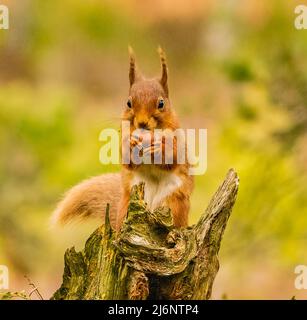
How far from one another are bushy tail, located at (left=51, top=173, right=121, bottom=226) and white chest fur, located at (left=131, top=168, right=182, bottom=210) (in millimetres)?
328

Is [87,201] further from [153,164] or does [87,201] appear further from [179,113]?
[179,113]

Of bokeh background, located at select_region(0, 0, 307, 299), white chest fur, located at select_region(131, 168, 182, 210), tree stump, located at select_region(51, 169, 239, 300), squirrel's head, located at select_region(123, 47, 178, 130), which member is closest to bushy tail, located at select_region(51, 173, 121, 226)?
bokeh background, located at select_region(0, 0, 307, 299)

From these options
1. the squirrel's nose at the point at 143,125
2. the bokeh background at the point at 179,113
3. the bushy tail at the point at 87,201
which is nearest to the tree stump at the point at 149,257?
the squirrel's nose at the point at 143,125

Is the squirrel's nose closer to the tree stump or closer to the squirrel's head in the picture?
the squirrel's head

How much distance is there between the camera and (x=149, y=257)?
2672 millimetres

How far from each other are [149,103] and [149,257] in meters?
0.70

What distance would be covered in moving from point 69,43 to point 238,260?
683cm

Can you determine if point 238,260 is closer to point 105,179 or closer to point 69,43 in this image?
point 105,179

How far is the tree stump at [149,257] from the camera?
105 inches

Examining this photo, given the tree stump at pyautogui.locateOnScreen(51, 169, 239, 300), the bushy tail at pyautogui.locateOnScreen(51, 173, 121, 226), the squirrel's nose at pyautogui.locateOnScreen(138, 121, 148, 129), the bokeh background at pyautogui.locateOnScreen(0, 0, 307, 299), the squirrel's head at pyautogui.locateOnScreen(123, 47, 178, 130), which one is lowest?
the tree stump at pyautogui.locateOnScreen(51, 169, 239, 300)

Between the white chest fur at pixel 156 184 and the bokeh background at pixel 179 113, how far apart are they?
0.21 meters

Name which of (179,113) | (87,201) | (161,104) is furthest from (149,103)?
(179,113)

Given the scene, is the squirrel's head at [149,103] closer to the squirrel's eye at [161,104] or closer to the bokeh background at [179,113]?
the squirrel's eye at [161,104]

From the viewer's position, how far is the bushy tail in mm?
3623
